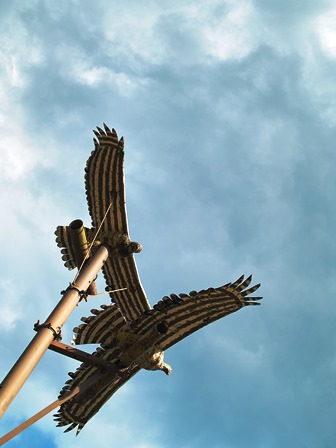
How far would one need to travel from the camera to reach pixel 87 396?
1148 centimetres

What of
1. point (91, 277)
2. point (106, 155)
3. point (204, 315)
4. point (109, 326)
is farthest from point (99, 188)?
point (204, 315)

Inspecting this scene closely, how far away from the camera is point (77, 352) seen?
35.3 ft

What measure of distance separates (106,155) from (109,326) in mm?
4930

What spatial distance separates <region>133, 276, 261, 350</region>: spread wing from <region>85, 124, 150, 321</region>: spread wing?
9.58 feet

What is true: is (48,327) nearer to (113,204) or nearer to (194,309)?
(194,309)

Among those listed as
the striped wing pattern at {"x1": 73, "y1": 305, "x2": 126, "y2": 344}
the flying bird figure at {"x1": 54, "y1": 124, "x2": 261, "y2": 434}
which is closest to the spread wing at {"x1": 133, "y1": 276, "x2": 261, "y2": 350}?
the flying bird figure at {"x1": 54, "y1": 124, "x2": 261, "y2": 434}

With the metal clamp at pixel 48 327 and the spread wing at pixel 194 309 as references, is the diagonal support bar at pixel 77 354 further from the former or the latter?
the spread wing at pixel 194 309

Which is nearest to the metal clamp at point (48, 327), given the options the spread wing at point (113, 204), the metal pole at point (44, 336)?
the metal pole at point (44, 336)

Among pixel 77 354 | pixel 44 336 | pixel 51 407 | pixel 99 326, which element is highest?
pixel 99 326

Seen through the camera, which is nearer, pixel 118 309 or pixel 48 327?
pixel 48 327

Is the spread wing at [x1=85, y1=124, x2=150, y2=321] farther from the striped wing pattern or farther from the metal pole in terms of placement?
the striped wing pattern

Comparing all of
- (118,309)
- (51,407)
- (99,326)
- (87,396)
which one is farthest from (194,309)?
(51,407)

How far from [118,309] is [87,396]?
2104 millimetres

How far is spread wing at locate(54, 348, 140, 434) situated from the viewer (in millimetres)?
11703
